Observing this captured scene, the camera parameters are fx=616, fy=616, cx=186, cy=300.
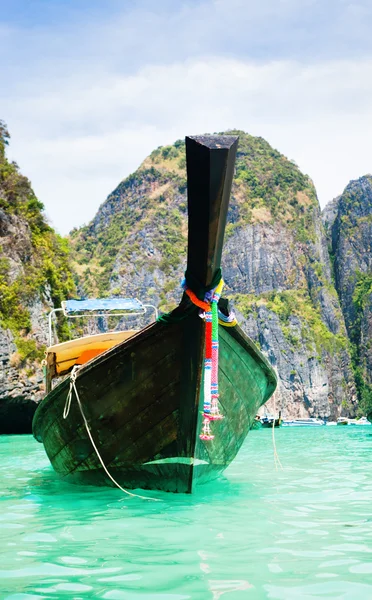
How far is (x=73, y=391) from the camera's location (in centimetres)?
577

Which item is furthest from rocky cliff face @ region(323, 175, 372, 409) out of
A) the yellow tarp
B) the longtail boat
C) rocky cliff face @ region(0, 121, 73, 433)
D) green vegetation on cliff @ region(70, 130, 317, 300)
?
the longtail boat

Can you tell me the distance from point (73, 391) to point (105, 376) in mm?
427

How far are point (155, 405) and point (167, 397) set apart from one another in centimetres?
15

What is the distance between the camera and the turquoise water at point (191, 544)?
291 centimetres

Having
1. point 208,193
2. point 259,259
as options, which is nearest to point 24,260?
point 208,193

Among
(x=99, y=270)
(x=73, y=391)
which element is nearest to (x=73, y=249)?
(x=99, y=270)

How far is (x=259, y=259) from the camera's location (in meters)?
83.2

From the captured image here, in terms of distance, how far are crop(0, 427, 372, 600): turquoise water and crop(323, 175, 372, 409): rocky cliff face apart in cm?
7603

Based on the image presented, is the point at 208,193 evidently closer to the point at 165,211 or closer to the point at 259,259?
the point at 259,259

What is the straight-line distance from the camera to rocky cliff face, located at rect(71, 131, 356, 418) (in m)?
70.3

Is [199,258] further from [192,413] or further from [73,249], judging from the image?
[73,249]

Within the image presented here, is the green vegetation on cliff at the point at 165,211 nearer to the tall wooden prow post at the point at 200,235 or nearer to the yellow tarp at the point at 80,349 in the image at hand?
the yellow tarp at the point at 80,349

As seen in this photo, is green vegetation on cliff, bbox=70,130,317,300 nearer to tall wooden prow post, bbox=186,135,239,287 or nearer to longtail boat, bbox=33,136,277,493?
longtail boat, bbox=33,136,277,493

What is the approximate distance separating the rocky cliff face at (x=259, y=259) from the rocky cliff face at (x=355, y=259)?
2.43 m
